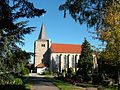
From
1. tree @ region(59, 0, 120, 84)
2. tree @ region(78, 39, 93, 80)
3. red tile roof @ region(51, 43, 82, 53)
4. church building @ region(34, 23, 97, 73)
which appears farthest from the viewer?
red tile roof @ region(51, 43, 82, 53)

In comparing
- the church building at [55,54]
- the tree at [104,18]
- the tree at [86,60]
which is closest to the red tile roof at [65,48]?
the church building at [55,54]

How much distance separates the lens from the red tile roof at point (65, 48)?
112 m

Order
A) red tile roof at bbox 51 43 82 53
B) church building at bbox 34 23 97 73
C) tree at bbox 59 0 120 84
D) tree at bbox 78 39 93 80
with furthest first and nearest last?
red tile roof at bbox 51 43 82 53 < church building at bbox 34 23 97 73 < tree at bbox 78 39 93 80 < tree at bbox 59 0 120 84

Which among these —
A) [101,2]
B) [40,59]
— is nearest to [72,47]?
[40,59]

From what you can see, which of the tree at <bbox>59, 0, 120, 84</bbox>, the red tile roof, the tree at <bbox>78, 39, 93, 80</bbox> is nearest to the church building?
the red tile roof

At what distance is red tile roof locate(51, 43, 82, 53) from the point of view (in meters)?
112

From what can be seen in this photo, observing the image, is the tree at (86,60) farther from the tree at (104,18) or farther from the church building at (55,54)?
the church building at (55,54)

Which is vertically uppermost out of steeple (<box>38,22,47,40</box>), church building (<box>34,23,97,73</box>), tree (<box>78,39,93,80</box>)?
steeple (<box>38,22,47,40</box>)

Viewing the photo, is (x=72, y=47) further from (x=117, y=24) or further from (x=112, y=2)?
(x=112, y=2)

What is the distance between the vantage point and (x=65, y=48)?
373 feet

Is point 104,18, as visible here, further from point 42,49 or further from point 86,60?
point 42,49

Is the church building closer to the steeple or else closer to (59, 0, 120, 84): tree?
the steeple

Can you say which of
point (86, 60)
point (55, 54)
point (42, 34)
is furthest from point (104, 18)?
point (42, 34)

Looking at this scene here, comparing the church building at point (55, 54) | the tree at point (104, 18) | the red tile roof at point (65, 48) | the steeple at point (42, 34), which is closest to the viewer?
the tree at point (104, 18)
